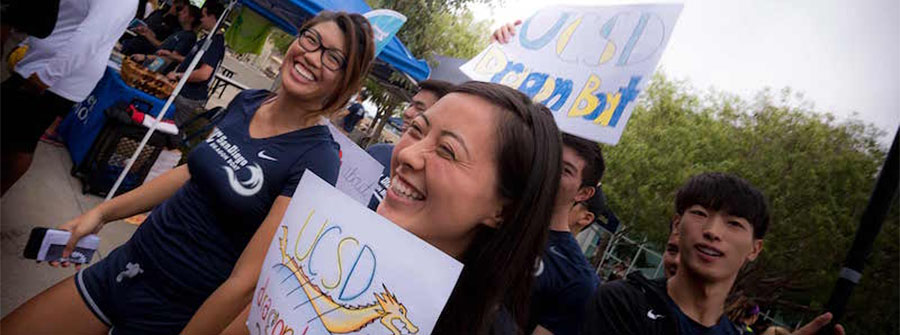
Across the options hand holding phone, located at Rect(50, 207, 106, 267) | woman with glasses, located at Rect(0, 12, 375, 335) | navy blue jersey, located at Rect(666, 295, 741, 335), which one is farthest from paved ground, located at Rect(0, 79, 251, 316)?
navy blue jersey, located at Rect(666, 295, 741, 335)

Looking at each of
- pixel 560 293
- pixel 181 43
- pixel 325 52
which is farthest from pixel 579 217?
pixel 181 43

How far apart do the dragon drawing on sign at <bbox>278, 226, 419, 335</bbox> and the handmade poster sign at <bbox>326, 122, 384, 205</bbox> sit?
2.45 ft

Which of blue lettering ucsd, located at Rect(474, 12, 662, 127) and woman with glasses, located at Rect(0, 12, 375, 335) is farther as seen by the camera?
blue lettering ucsd, located at Rect(474, 12, 662, 127)

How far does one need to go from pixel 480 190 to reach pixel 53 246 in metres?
1.58

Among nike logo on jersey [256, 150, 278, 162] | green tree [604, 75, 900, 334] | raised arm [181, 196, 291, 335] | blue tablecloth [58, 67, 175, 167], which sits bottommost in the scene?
blue tablecloth [58, 67, 175, 167]

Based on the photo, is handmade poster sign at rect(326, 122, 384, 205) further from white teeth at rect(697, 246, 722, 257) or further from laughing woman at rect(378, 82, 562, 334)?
Result: white teeth at rect(697, 246, 722, 257)

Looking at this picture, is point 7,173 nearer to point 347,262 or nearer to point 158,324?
point 158,324

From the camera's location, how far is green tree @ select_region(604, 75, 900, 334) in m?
15.3

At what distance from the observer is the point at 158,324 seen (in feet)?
5.27

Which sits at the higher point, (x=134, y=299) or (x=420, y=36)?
(x=420, y=36)

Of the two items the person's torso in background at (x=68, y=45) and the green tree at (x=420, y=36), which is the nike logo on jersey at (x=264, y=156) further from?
the green tree at (x=420, y=36)

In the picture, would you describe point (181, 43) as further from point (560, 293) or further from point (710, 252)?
point (710, 252)

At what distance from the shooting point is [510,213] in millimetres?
1125

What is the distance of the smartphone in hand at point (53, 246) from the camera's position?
1.66m
